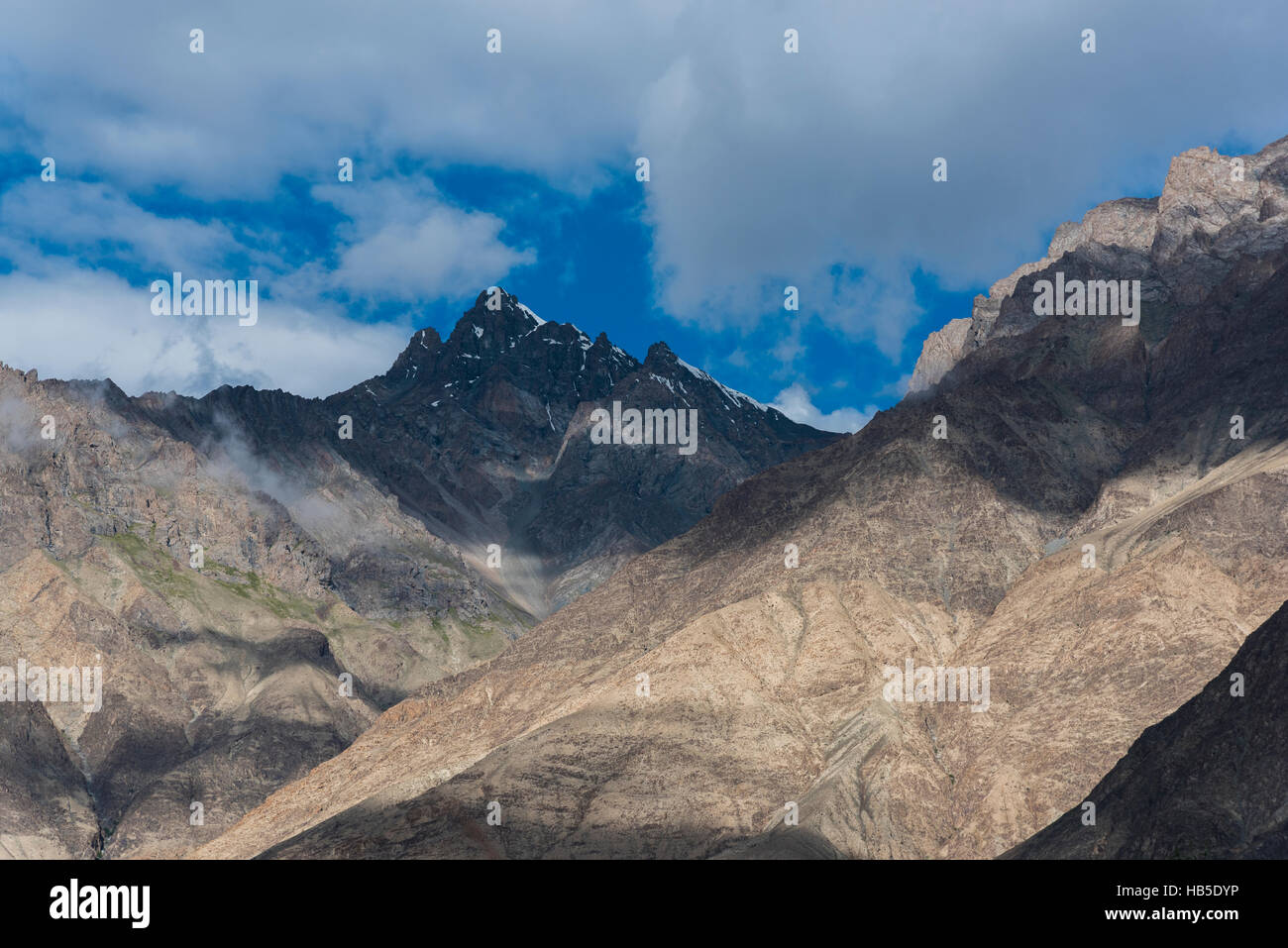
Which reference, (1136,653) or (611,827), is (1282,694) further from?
(611,827)
